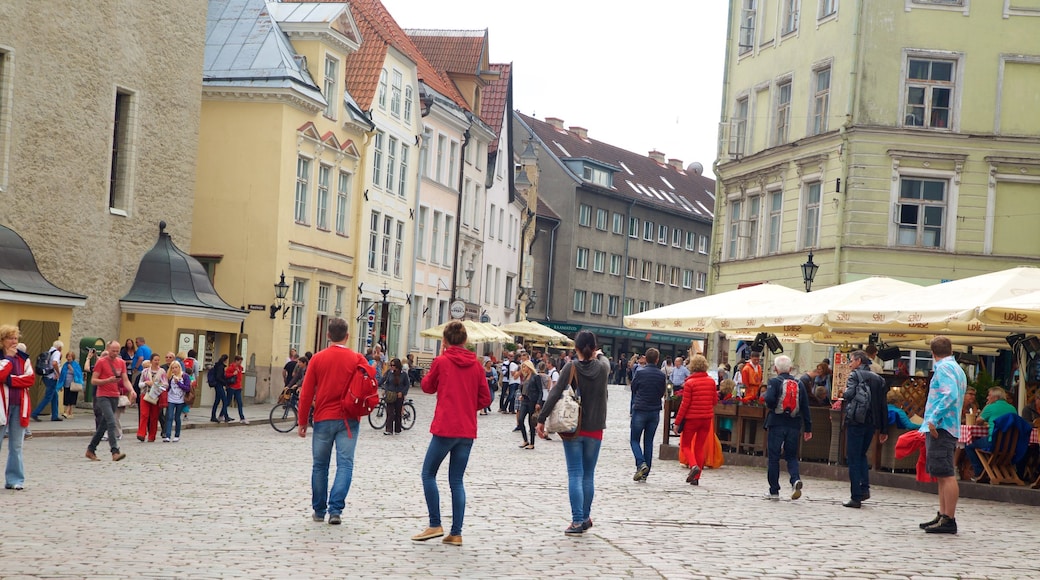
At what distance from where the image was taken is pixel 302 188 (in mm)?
40844

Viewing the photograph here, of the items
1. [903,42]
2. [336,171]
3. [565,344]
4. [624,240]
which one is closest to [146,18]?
[336,171]

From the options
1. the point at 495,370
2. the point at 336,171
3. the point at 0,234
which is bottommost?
the point at 495,370

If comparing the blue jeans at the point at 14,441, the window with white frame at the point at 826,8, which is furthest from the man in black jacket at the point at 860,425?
the window with white frame at the point at 826,8

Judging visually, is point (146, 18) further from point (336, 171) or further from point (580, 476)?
point (580, 476)

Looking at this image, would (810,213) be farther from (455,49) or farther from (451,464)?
(451,464)

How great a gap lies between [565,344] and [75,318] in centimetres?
3280

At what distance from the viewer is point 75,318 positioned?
3127 centimetres

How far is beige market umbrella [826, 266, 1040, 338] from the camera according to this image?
18.0 metres

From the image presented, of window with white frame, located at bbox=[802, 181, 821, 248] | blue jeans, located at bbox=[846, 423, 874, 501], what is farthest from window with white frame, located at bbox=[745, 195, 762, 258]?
blue jeans, located at bbox=[846, 423, 874, 501]

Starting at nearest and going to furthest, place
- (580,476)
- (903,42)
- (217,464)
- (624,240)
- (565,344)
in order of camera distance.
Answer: (580,476) < (217,464) < (903,42) < (565,344) < (624,240)

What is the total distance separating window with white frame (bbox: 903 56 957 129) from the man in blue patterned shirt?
2592 centimetres

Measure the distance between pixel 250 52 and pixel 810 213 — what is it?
16802 mm

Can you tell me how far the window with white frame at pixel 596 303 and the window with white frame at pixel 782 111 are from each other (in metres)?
42.3

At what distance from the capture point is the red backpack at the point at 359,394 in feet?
39.8
